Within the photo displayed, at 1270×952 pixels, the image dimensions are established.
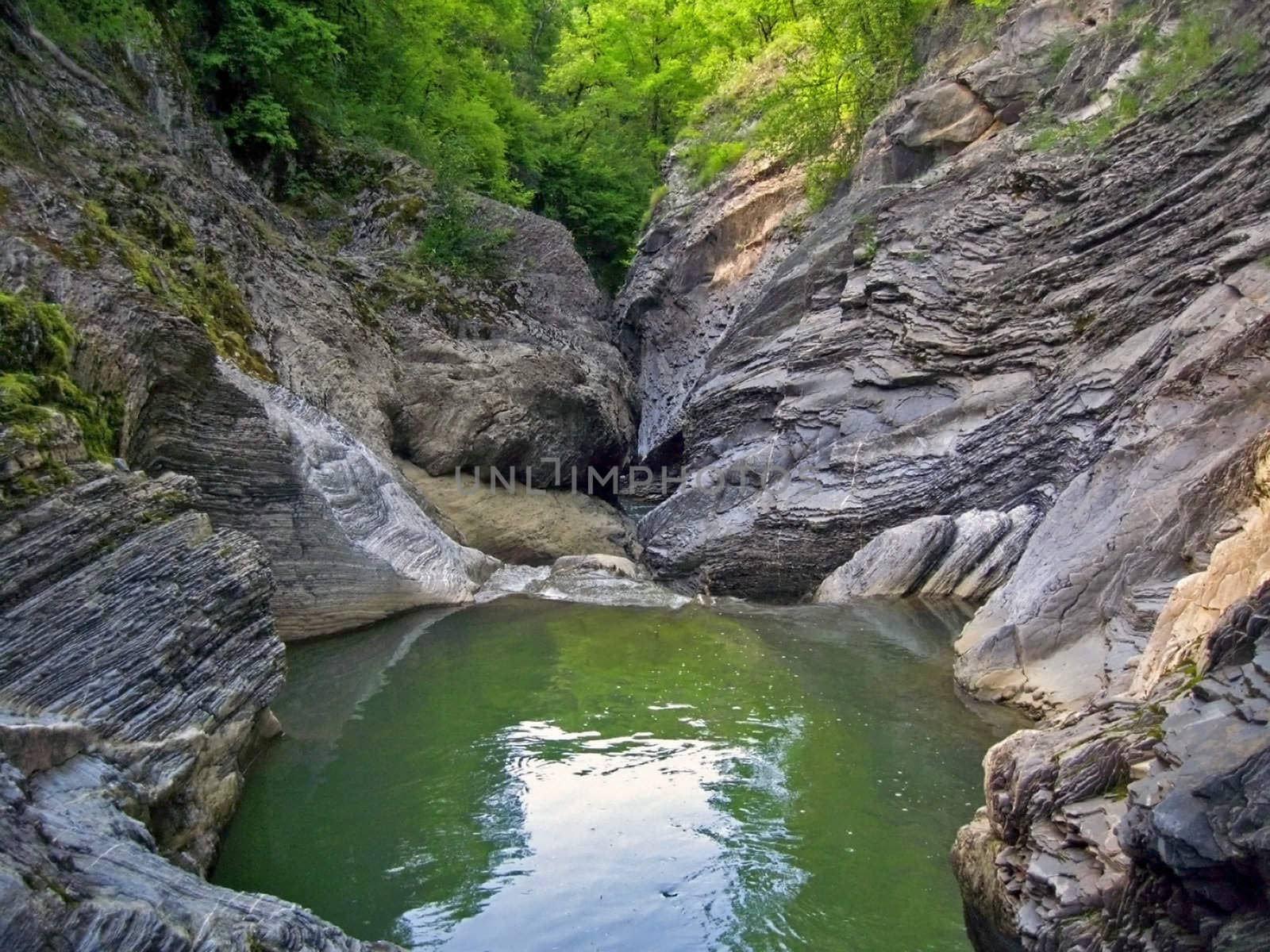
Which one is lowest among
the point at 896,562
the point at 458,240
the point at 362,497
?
the point at 896,562

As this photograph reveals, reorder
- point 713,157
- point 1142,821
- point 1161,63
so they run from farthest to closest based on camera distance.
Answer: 1. point 713,157
2. point 1161,63
3. point 1142,821

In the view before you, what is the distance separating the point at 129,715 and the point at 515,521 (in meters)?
11.4

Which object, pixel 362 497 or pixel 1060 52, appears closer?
pixel 362 497

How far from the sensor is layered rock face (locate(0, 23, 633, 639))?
362 inches

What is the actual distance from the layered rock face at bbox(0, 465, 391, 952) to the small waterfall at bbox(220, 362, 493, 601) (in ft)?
13.5

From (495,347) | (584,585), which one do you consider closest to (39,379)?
(584,585)

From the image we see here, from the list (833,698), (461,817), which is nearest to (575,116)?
(833,698)

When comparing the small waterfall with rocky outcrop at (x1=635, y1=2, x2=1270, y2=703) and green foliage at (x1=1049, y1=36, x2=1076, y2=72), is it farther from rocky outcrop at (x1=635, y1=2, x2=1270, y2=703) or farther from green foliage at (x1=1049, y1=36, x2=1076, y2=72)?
green foliage at (x1=1049, y1=36, x2=1076, y2=72)

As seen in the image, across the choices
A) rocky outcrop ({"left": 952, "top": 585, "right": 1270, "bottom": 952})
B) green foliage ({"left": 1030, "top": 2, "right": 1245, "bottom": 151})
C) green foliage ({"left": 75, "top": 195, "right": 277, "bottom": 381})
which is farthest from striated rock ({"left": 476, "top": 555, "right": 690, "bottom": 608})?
green foliage ({"left": 1030, "top": 2, "right": 1245, "bottom": 151})

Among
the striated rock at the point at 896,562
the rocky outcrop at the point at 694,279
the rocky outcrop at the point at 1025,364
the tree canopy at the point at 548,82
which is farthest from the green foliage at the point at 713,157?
the striated rock at the point at 896,562

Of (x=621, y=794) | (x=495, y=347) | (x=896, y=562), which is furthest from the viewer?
(x=495, y=347)

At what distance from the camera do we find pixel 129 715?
544cm

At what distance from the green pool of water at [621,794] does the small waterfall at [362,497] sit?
139 cm

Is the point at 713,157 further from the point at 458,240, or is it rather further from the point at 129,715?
the point at 129,715
